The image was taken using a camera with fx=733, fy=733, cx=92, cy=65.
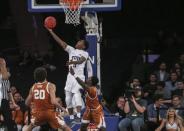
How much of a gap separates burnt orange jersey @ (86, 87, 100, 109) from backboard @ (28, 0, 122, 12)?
2.18 metres

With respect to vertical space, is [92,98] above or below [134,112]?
above

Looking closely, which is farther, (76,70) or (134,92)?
(134,92)

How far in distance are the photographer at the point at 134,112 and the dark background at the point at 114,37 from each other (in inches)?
161

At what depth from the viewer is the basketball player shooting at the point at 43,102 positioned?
1340 centimetres

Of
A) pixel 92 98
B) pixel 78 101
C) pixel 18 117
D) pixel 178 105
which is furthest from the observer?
pixel 18 117

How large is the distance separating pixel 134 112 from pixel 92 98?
199 cm

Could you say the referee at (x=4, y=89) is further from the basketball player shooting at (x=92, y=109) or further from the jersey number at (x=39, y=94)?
the basketball player shooting at (x=92, y=109)

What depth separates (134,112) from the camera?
16922 mm

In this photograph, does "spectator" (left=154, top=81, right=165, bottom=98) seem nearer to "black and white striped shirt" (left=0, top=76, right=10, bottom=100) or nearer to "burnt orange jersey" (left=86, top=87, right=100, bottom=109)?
"burnt orange jersey" (left=86, top=87, right=100, bottom=109)

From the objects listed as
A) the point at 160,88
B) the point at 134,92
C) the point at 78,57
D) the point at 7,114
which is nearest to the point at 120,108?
the point at 134,92

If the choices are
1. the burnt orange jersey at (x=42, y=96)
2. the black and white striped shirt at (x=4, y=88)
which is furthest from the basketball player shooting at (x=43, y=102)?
the black and white striped shirt at (x=4, y=88)

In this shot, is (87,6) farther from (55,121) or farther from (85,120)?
(55,121)

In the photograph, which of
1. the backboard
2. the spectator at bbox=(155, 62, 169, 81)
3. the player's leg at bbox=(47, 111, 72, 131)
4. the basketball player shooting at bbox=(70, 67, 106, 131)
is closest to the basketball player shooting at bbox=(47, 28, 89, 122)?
the basketball player shooting at bbox=(70, 67, 106, 131)

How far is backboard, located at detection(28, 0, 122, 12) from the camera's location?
16469 mm
